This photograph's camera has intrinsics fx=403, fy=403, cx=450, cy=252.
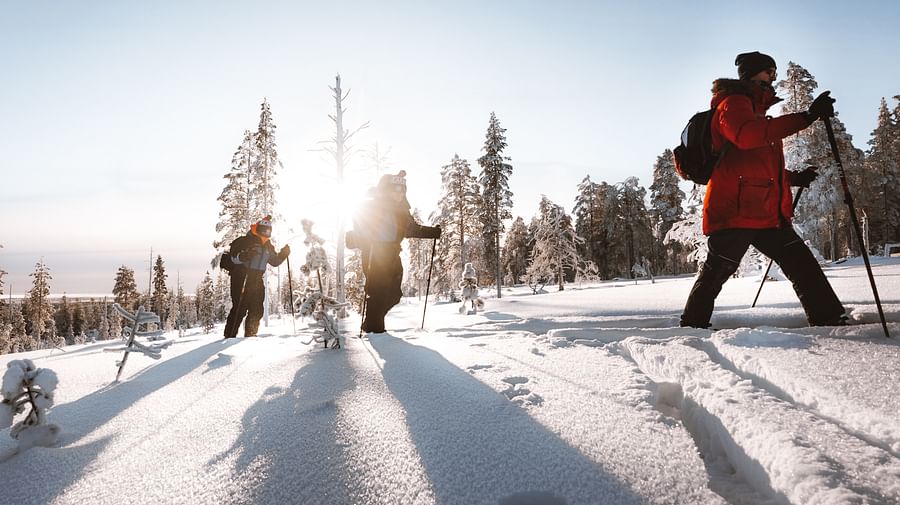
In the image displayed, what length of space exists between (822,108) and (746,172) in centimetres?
59

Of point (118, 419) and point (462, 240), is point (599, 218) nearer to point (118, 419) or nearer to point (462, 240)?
point (462, 240)

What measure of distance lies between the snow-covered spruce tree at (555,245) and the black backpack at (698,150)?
90.1ft

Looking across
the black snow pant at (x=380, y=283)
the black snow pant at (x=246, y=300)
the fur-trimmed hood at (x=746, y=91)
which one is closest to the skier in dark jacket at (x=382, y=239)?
the black snow pant at (x=380, y=283)

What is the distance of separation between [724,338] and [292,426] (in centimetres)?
229

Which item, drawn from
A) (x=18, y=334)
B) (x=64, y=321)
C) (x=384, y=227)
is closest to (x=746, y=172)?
(x=384, y=227)

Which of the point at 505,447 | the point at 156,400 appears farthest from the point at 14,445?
the point at 505,447

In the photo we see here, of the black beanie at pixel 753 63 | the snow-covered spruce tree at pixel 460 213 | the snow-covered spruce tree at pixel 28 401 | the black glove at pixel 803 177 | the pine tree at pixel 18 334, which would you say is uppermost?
the snow-covered spruce tree at pixel 460 213

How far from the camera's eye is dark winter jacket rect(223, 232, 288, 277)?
6746 millimetres

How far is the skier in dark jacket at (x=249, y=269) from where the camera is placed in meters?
6.73

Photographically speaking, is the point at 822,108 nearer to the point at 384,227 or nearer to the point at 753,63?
the point at 753,63

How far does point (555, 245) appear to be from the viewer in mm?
30781

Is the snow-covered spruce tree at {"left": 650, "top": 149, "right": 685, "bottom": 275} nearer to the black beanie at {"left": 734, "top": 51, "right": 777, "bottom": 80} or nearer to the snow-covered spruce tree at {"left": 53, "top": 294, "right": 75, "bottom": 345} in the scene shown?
the black beanie at {"left": 734, "top": 51, "right": 777, "bottom": 80}

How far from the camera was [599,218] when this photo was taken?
44.0 m

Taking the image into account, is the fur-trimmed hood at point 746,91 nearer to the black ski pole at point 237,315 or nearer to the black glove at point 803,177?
the black glove at point 803,177
